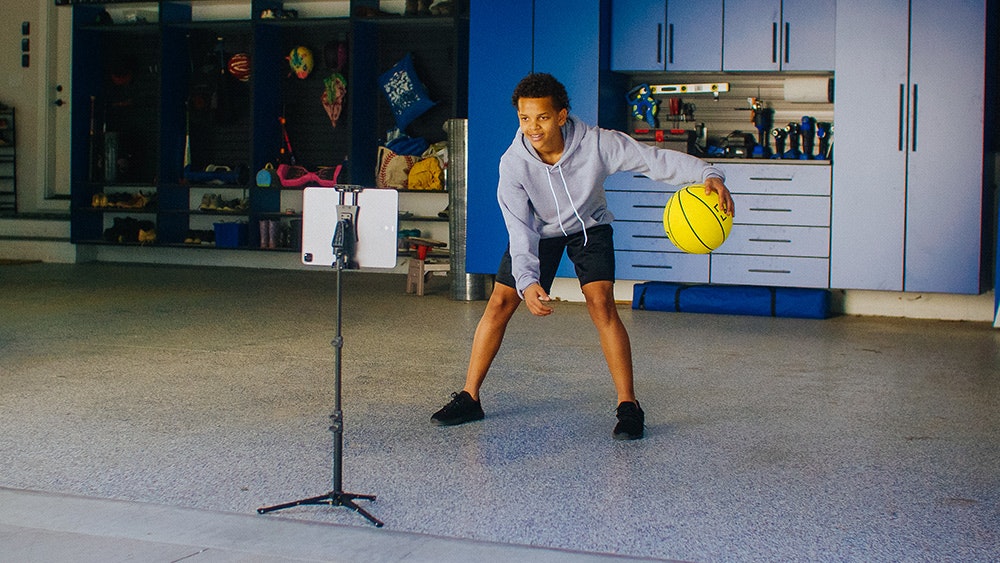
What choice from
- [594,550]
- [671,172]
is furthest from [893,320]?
[594,550]

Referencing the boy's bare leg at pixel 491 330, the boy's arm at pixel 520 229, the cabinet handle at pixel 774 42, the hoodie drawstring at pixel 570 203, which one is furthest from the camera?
the cabinet handle at pixel 774 42

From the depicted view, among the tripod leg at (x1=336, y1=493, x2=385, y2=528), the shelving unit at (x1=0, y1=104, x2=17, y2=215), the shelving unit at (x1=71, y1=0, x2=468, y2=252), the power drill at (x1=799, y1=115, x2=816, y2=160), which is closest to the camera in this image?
the tripod leg at (x1=336, y1=493, x2=385, y2=528)

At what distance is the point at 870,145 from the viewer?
694 centimetres

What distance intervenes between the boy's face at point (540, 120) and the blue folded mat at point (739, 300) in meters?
3.98

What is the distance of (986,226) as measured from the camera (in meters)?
7.06

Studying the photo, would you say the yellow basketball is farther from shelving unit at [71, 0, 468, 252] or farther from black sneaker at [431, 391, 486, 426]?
shelving unit at [71, 0, 468, 252]

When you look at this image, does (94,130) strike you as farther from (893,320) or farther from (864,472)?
(864,472)

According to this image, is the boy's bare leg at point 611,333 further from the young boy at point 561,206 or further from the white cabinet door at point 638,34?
the white cabinet door at point 638,34

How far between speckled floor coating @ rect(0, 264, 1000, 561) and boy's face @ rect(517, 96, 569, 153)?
3.18ft

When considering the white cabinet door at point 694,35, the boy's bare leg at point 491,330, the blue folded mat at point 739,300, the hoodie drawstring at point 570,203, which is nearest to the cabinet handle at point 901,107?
the blue folded mat at point 739,300

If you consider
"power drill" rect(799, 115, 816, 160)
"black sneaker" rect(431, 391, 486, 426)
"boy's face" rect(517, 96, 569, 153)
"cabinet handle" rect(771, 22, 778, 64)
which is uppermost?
"cabinet handle" rect(771, 22, 778, 64)

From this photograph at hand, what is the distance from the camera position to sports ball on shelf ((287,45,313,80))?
33.7 feet

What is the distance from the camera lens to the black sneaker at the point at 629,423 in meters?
3.46

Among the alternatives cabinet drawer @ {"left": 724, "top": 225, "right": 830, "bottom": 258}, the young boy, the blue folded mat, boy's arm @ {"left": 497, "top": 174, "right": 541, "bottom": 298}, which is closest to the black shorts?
the young boy
